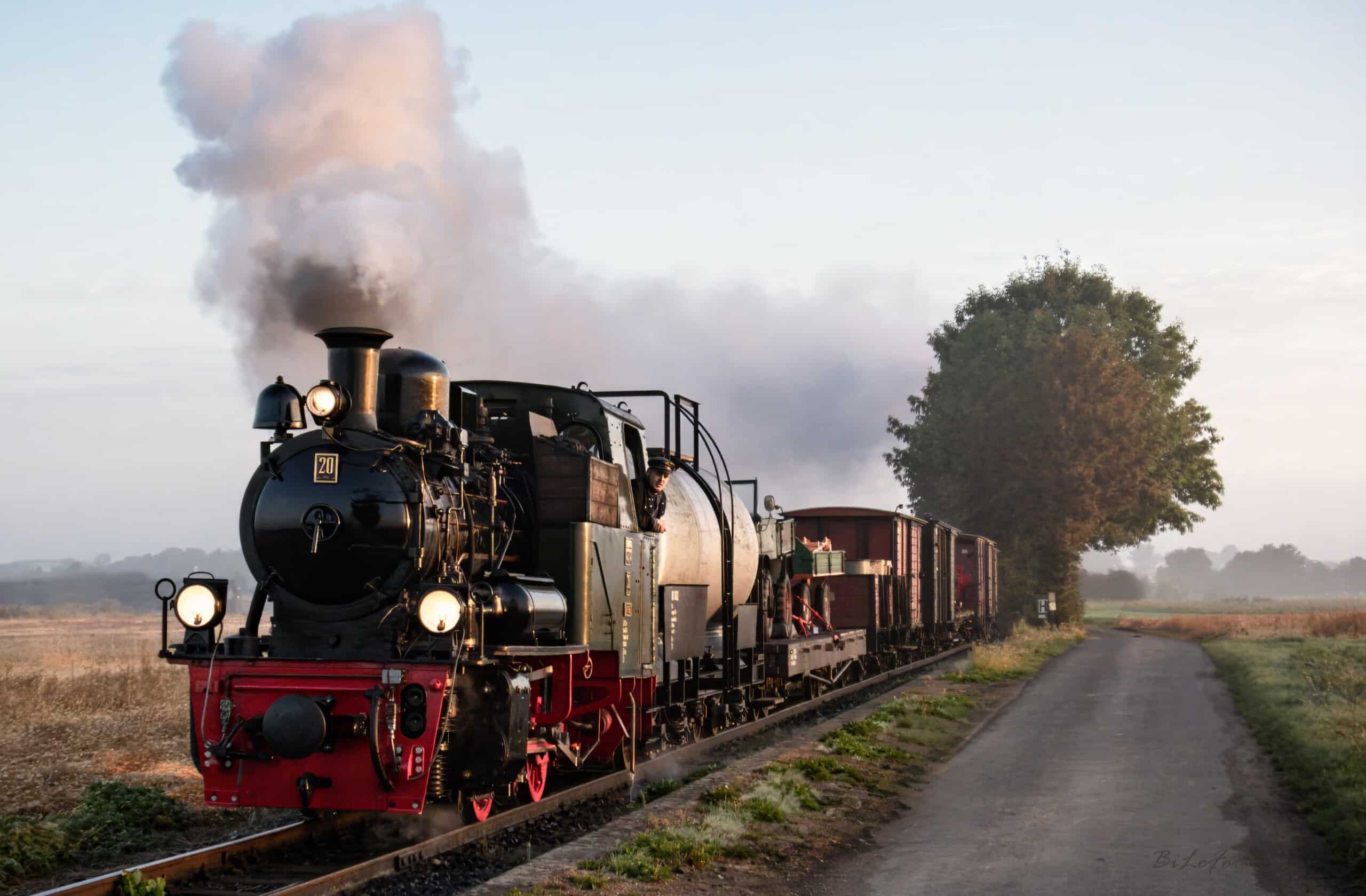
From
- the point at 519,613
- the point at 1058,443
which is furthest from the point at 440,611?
the point at 1058,443

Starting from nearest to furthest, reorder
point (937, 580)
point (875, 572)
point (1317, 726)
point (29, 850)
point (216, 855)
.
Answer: point (216, 855), point (29, 850), point (1317, 726), point (875, 572), point (937, 580)

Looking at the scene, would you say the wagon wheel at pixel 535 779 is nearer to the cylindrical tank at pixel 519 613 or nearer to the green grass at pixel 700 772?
the cylindrical tank at pixel 519 613

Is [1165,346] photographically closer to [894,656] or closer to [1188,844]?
[894,656]

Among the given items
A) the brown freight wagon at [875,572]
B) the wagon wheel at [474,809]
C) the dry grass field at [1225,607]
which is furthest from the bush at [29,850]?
the dry grass field at [1225,607]

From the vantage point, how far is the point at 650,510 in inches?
485

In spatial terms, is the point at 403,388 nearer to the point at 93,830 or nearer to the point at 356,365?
the point at 356,365

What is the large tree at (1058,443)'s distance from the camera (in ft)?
155

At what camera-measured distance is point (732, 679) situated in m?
15.2

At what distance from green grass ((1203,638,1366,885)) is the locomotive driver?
20.6 feet

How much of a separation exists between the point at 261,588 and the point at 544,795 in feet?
11.3

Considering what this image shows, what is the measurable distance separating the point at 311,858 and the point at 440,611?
2040 millimetres

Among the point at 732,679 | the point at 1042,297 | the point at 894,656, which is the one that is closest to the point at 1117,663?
the point at 894,656

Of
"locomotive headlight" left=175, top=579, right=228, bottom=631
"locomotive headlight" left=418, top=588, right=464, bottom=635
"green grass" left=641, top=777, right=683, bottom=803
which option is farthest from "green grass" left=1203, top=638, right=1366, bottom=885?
"locomotive headlight" left=175, top=579, right=228, bottom=631

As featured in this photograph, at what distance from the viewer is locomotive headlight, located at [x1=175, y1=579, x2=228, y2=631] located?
9125 mm
